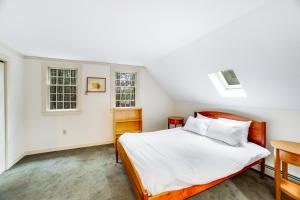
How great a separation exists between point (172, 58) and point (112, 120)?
2368mm

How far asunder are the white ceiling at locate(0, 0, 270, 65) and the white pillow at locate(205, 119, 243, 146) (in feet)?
5.54

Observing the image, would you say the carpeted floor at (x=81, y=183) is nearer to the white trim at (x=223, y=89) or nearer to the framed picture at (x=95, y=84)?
the white trim at (x=223, y=89)

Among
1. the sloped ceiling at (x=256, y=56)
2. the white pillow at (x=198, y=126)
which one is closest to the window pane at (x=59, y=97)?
the sloped ceiling at (x=256, y=56)

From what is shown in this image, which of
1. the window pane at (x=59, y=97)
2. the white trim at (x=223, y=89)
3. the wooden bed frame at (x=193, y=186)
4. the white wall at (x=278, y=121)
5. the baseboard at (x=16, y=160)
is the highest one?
the white trim at (x=223, y=89)

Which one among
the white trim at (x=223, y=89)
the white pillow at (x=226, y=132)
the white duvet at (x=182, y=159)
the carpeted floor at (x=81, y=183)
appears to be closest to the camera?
the white duvet at (x=182, y=159)

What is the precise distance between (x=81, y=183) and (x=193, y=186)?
1.75 metres

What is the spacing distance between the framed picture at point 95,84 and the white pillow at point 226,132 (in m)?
2.88

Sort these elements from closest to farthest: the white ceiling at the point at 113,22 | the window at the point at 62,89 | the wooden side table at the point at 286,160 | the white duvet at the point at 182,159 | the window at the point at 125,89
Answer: the white ceiling at the point at 113,22 → the white duvet at the point at 182,159 → the wooden side table at the point at 286,160 → the window at the point at 62,89 → the window at the point at 125,89

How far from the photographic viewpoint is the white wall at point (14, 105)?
2.67 metres

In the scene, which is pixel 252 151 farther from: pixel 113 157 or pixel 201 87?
pixel 113 157

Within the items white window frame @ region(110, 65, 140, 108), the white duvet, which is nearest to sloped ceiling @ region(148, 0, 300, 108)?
the white duvet

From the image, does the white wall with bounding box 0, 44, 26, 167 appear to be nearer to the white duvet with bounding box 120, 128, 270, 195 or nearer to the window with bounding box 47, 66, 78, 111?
the window with bounding box 47, 66, 78, 111

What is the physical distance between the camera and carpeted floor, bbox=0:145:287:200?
6.47 feet

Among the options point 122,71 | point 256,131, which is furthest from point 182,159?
point 122,71
